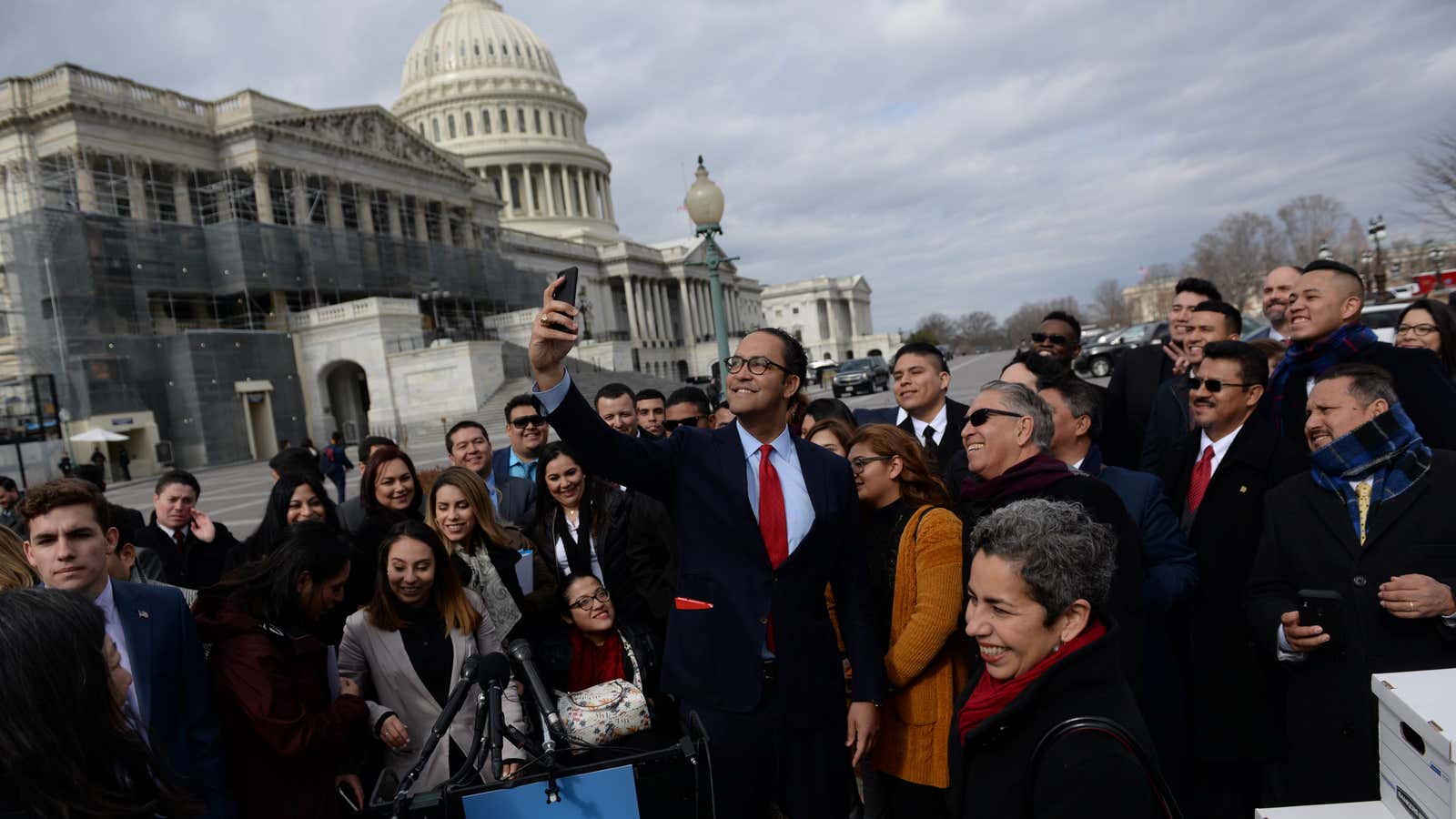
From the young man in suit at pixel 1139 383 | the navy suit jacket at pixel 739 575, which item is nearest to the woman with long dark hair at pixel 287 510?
the navy suit jacket at pixel 739 575

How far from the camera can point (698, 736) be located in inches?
117

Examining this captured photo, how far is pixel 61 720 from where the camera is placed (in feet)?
6.54

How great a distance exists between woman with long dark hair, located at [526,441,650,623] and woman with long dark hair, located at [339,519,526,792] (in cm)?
66

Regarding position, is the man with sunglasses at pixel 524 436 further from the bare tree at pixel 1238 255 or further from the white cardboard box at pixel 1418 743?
the bare tree at pixel 1238 255

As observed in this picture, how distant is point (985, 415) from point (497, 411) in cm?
3390

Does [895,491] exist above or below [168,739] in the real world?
above

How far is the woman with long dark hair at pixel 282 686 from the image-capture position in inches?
122

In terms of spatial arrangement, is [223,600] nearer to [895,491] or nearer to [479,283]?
[895,491]

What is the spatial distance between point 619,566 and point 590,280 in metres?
71.0

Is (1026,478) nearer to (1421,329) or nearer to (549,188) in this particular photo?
(1421,329)

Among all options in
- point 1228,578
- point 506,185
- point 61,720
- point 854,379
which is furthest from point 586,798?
point 506,185

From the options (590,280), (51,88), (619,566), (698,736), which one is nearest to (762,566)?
(698,736)

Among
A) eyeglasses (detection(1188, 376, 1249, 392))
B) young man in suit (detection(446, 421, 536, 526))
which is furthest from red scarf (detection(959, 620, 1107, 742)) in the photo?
young man in suit (detection(446, 421, 536, 526))

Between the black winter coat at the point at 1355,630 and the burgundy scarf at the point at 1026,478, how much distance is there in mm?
979
